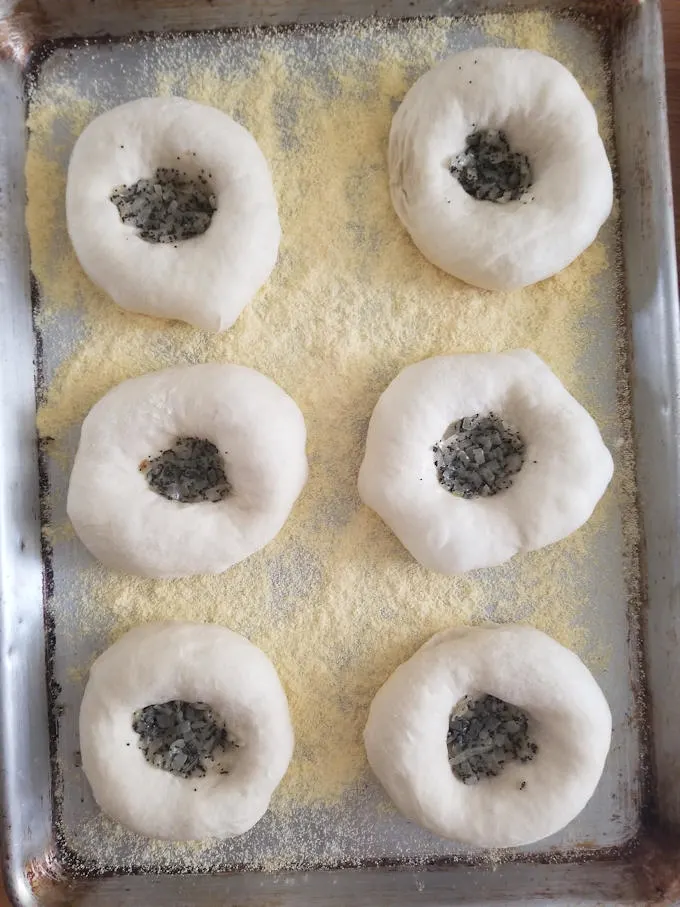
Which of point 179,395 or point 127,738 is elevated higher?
point 179,395

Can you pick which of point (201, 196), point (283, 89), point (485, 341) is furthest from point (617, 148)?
point (201, 196)

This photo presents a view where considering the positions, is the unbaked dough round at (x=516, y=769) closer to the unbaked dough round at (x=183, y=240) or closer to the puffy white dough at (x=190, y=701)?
the puffy white dough at (x=190, y=701)

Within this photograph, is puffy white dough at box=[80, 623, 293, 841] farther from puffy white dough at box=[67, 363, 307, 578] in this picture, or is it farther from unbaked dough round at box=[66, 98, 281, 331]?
unbaked dough round at box=[66, 98, 281, 331]

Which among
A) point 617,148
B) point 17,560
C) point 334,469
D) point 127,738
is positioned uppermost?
point 617,148

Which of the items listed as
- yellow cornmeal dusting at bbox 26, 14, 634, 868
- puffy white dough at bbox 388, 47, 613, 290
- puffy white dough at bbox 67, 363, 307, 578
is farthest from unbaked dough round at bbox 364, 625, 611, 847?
puffy white dough at bbox 388, 47, 613, 290

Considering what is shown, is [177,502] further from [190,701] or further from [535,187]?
[535,187]

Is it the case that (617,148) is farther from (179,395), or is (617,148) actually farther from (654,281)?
(179,395)
